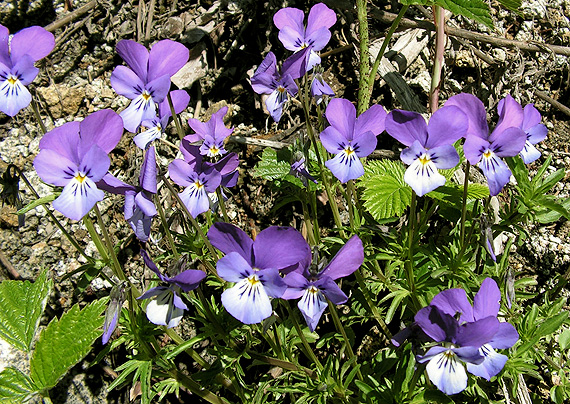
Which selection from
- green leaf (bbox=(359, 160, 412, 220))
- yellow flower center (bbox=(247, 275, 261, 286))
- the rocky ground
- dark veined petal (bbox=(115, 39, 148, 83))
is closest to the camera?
yellow flower center (bbox=(247, 275, 261, 286))

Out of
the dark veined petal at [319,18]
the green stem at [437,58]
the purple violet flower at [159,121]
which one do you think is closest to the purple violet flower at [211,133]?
the purple violet flower at [159,121]

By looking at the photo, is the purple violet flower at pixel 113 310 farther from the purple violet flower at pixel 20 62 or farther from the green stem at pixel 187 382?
the purple violet flower at pixel 20 62

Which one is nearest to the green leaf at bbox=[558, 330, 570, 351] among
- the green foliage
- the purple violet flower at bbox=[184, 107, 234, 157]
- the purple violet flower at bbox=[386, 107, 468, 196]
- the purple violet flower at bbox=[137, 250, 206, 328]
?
the green foliage

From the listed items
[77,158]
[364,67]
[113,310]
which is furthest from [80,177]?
[364,67]

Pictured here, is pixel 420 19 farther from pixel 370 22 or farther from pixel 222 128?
pixel 222 128

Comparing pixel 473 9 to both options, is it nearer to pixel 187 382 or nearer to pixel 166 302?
pixel 166 302

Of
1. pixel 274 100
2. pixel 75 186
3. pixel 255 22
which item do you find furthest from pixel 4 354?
pixel 255 22

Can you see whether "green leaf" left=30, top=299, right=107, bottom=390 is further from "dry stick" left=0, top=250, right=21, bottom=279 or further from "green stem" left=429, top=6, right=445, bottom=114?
"green stem" left=429, top=6, right=445, bottom=114
